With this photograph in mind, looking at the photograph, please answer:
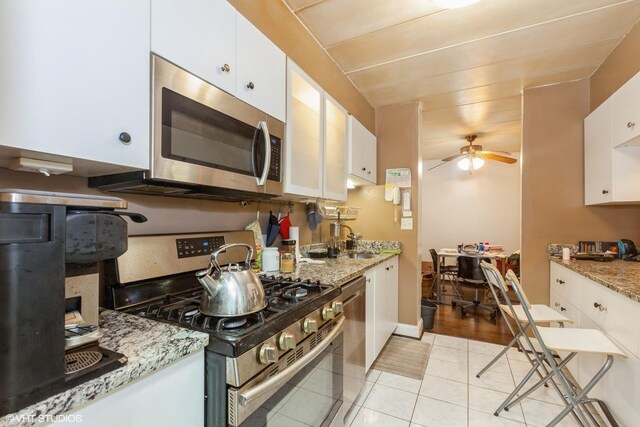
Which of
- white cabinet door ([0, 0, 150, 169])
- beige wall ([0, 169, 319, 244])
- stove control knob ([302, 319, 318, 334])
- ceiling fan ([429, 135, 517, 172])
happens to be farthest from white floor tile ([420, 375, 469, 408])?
ceiling fan ([429, 135, 517, 172])

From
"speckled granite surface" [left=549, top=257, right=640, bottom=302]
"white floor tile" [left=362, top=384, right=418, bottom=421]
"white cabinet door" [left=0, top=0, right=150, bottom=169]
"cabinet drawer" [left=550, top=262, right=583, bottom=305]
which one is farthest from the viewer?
"cabinet drawer" [left=550, top=262, right=583, bottom=305]

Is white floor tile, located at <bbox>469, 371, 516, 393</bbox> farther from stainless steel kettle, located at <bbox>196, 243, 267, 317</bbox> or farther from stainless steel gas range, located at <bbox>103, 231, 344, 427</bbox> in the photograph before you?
stainless steel kettle, located at <bbox>196, 243, 267, 317</bbox>

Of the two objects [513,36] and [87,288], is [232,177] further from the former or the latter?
[513,36]

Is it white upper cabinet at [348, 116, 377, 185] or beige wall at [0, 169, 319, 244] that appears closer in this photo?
beige wall at [0, 169, 319, 244]

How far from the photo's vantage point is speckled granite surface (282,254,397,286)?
1.56 m

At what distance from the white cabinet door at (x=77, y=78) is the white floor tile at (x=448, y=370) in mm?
2422

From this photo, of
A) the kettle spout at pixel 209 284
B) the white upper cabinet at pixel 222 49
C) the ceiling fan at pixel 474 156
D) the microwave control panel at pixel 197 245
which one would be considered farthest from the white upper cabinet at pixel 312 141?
the ceiling fan at pixel 474 156

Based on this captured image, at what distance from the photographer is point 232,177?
121 centimetres

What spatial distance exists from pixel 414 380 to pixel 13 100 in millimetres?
2514

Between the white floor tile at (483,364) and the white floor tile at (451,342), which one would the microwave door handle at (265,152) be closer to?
the white floor tile at (483,364)

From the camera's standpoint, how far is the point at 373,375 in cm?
220

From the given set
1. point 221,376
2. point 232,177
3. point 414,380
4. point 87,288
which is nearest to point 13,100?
point 87,288

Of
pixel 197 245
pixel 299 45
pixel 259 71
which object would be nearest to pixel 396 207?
pixel 299 45

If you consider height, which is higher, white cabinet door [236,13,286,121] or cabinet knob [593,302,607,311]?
white cabinet door [236,13,286,121]
